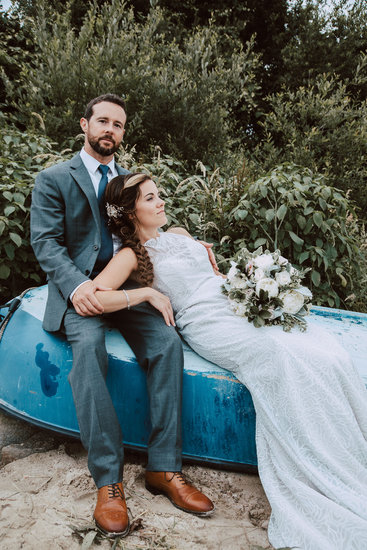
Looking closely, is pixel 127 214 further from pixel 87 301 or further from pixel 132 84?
pixel 132 84

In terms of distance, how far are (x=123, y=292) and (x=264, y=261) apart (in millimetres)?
730

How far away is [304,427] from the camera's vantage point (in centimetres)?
186

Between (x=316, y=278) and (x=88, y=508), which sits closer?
(x=88, y=508)

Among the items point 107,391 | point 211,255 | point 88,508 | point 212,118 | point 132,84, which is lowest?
point 88,508

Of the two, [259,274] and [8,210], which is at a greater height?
[259,274]

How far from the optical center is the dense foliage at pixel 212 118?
3656 millimetres

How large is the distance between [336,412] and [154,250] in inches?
49.7

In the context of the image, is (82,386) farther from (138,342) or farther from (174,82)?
(174,82)

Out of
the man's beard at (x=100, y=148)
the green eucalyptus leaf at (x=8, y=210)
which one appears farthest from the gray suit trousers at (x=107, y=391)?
the green eucalyptus leaf at (x=8, y=210)

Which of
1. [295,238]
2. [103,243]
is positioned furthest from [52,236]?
[295,238]

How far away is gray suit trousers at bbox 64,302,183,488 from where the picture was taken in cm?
187

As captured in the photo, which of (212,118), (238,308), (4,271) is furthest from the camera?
(212,118)

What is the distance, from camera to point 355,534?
159 cm

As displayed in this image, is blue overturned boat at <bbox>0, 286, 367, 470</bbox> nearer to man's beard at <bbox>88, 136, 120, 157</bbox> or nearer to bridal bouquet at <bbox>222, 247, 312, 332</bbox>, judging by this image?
bridal bouquet at <bbox>222, 247, 312, 332</bbox>
